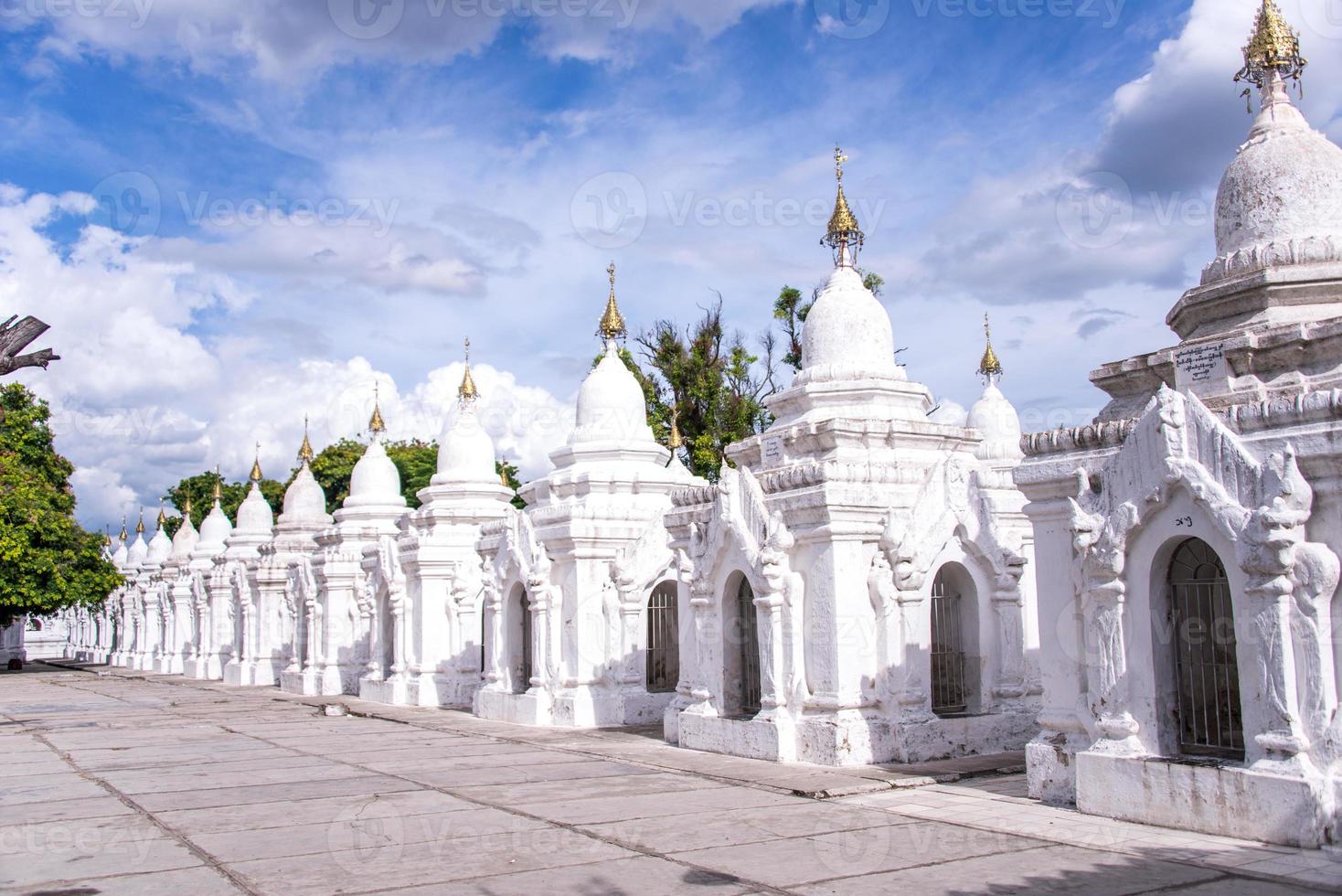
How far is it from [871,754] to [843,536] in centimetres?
240

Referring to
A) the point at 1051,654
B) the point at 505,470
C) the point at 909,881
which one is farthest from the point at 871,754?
the point at 505,470

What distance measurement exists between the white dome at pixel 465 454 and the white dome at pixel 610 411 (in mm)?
4508

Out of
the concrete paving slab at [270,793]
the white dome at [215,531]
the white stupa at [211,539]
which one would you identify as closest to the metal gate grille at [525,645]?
the concrete paving slab at [270,793]

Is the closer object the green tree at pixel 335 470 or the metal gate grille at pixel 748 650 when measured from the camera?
the metal gate grille at pixel 748 650

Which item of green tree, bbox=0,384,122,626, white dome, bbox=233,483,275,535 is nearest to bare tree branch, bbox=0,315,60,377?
green tree, bbox=0,384,122,626

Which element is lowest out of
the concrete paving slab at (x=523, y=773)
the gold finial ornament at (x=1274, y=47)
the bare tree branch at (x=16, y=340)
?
the concrete paving slab at (x=523, y=773)

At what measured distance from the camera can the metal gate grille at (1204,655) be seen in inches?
386

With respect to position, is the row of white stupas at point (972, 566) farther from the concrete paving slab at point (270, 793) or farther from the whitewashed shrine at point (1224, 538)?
the concrete paving slab at point (270, 793)

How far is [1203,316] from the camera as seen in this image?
1056 centimetres

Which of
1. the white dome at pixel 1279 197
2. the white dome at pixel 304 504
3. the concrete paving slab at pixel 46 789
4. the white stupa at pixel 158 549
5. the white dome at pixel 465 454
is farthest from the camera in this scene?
the white stupa at pixel 158 549

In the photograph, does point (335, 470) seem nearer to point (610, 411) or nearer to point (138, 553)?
point (138, 553)

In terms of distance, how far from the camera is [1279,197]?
34.3 ft

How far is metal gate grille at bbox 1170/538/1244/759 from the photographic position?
9812 millimetres

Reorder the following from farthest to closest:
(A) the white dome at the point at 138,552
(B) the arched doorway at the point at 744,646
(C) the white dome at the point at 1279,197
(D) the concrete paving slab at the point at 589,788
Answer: (A) the white dome at the point at 138,552, (B) the arched doorway at the point at 744,646, (D) the concrete paving slab at the point at 589,788, (C) the white dome at the point at 1279,197
